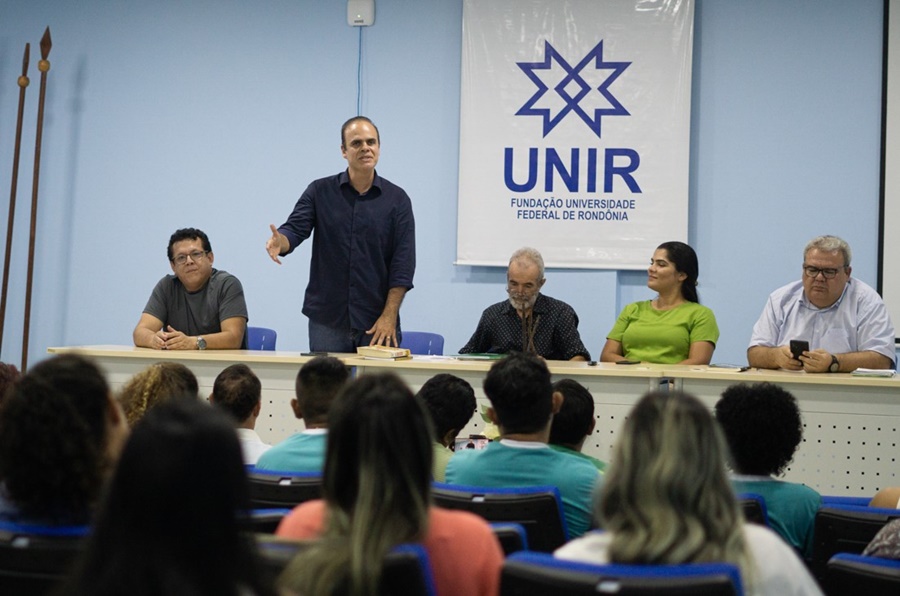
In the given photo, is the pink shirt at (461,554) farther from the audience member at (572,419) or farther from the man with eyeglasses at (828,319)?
the man with eyeglasses at (828,319)

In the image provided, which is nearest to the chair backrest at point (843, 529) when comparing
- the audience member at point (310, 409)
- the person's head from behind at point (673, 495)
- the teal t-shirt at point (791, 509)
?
the teal t-shirt at point (791, 509)

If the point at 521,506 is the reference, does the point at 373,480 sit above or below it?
above

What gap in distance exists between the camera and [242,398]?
2.97 m

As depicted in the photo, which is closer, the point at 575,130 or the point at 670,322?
the point at 670,322

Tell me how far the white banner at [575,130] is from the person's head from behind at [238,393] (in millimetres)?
3176

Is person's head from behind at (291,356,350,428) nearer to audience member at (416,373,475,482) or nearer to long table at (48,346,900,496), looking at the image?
audience member at (416,373,475,482)

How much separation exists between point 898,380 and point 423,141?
10.9 feet

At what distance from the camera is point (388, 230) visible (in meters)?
4.89

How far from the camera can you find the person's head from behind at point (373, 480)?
1.41 m

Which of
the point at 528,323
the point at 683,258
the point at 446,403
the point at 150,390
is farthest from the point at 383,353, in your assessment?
the point at 150,390

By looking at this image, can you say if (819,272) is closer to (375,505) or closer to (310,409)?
(310,409)

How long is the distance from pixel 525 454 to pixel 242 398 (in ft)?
3.22

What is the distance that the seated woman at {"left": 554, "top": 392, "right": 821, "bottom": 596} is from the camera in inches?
56.2

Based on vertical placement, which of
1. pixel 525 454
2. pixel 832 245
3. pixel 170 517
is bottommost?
pixel 525 454
